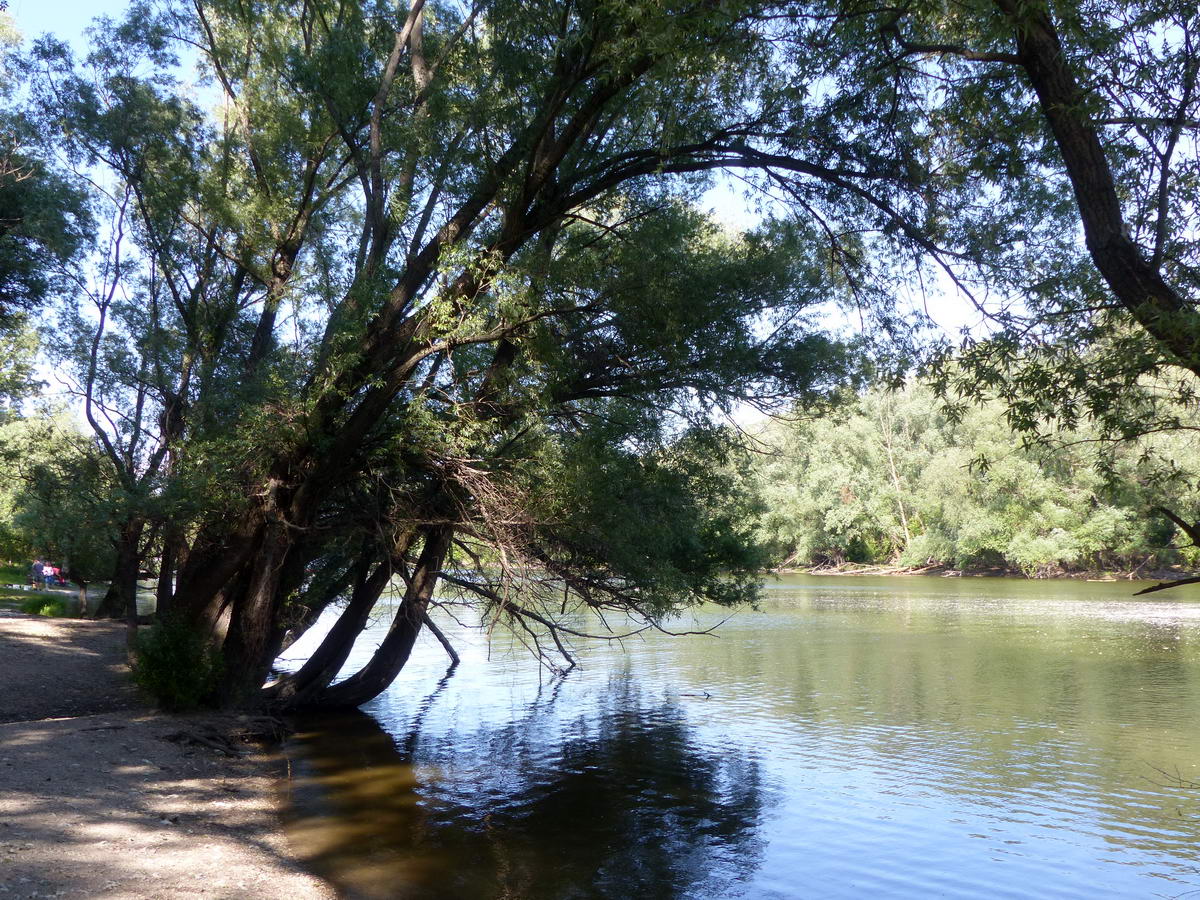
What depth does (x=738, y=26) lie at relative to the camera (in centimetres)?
830

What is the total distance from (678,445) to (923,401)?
1966 inches

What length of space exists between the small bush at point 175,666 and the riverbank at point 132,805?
337 mm

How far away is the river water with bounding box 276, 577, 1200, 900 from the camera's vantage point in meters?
9.55

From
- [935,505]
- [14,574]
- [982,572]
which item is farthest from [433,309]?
[982,572]

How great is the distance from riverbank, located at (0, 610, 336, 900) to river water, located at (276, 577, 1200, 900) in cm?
70

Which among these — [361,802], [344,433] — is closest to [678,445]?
[344,433]

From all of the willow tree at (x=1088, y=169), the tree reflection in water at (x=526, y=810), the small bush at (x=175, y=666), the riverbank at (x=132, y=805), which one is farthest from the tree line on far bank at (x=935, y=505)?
the willow tree at (x=1088, y=169)

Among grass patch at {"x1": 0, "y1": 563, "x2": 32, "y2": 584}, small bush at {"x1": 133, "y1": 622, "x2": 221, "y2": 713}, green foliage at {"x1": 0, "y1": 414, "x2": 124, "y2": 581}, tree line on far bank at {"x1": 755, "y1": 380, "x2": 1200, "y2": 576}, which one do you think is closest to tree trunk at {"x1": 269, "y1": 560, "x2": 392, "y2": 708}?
small bush at {"x1": 133, "y1": 622, "x2": 221, "y2": 713}

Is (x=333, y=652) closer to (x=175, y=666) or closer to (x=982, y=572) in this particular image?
(x=175, y=666)

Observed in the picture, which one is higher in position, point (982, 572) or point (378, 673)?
point (982, 572)

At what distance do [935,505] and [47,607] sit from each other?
48.0m

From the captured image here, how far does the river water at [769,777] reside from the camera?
955 centimetres

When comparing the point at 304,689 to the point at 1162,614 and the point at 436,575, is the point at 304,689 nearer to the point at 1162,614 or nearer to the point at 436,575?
the point at 436,575

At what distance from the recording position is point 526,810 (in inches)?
454
